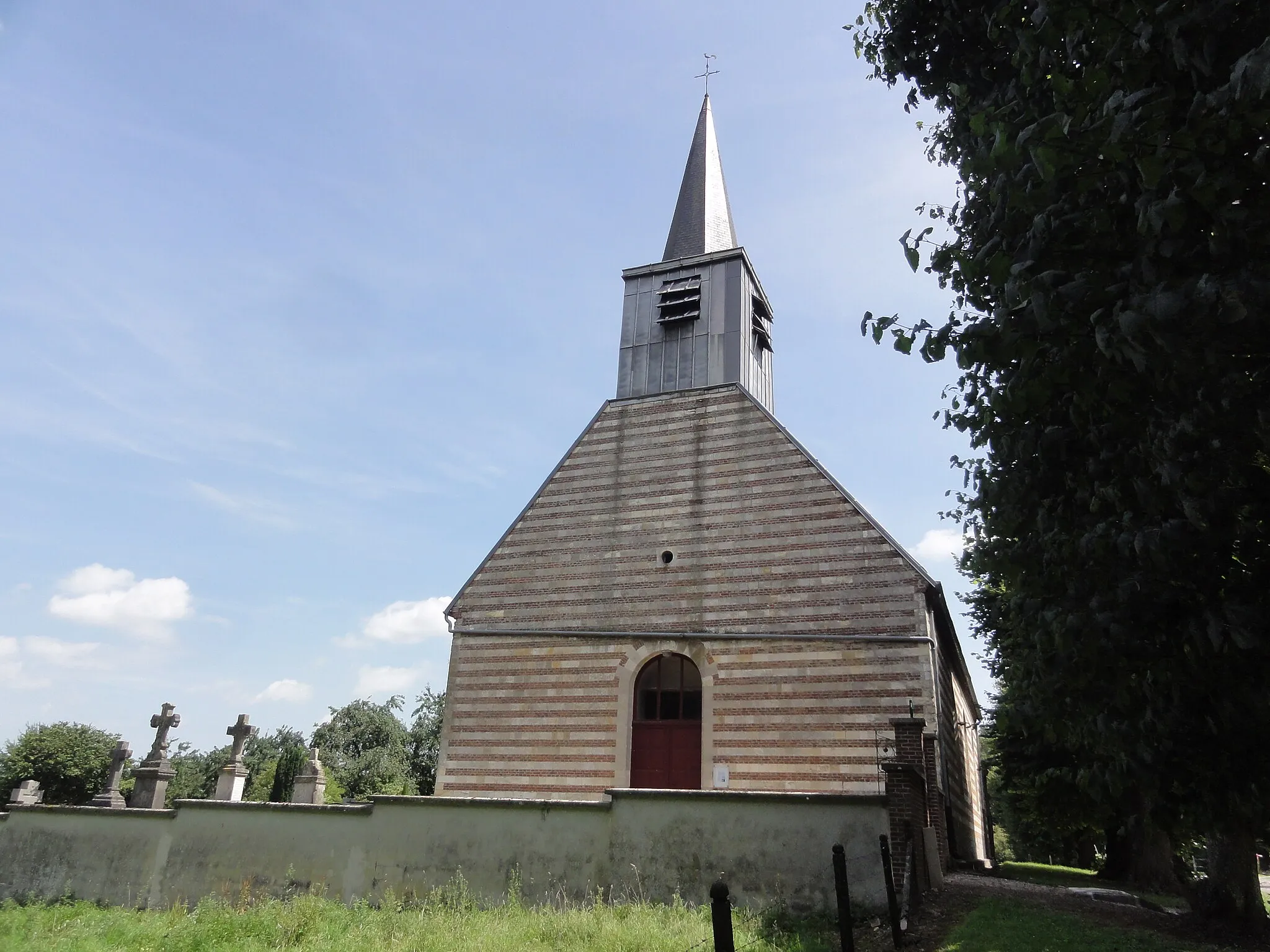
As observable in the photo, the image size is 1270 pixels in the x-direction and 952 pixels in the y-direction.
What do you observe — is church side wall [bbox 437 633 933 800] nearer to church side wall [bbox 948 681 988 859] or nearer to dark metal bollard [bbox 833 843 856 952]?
church side wall [bbox 948 681 988 859]

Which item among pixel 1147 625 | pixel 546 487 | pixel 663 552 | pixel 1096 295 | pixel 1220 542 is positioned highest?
pixel 546 487

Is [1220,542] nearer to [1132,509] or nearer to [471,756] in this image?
[1132,509]

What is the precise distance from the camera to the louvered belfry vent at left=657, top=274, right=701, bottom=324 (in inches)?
768

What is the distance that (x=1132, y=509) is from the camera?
18.5 feet

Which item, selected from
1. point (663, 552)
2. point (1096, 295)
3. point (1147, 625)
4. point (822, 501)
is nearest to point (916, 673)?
point (822, 501)

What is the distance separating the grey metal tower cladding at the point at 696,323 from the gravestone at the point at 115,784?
12359 mm

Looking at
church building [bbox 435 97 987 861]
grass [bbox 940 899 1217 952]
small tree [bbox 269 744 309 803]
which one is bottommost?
grass [bbox 940 899 1217 952]

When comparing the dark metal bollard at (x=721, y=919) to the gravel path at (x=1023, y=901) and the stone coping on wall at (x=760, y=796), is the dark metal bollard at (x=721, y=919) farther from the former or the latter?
the stone coping on wall at (x=760, y=796)

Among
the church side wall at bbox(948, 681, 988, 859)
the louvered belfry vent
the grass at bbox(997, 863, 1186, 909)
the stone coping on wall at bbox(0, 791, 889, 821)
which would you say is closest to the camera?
the stone coping on wall at bbox(0, 791, 889, 821)

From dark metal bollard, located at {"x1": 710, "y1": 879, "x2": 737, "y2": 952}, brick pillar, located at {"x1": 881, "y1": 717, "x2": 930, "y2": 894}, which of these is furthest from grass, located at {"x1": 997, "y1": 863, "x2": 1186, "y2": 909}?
dark metal bollard, located at {"x1": 710, "y1": 879, "x2": 737, "y2": 952}

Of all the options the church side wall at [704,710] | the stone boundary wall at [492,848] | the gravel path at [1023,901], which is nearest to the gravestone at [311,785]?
the church side wall at [704,710]

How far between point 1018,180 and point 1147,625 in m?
2.94

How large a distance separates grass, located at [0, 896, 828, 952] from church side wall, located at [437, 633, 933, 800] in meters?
5.18

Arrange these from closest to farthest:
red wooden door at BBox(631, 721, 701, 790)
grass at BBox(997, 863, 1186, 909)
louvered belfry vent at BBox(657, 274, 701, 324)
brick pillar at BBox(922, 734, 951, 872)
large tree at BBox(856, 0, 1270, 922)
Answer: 1. large tree at BBox(856, 0, 1270, 922)
2. brick pillar at BBox(922, 734, 951, 872)
3. grass at BBox(997, 863, 1186, 909)
4. red wooden door at BBox(631, 721, 701, 790)
5. louvered belfry vent at BBox(657, 274, 701, 324)
